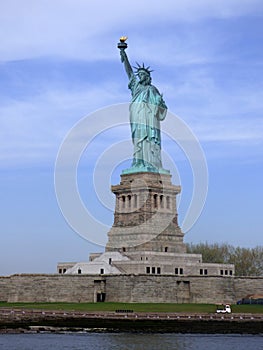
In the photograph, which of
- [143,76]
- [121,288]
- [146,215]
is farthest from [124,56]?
[121,288]

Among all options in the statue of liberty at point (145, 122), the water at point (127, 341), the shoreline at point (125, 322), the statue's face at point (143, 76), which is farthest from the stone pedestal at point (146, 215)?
the water at point (127, 341)

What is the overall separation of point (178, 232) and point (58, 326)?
2849 centimetres

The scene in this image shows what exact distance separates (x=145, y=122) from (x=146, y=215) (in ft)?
32.4

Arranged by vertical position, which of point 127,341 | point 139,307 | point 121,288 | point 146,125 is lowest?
point 127,341

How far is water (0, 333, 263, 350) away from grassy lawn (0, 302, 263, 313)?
31.7 feet

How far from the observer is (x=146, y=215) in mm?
84062

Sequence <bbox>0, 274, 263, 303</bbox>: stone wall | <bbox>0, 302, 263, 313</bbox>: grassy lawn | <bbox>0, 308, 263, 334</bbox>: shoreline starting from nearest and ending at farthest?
<bbox>0, 308, 263, 334</bbox>: shoreline < <bbox>0, 302, 263, 313</bbox>: grassy lawn < <bbox>0, 274, 263, 303</bbox>: stone wall

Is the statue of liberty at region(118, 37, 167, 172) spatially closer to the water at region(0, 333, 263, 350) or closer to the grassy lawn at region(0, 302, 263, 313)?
the grassy lawn at region(0, 302, 263, 313)

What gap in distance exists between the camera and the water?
165 ft

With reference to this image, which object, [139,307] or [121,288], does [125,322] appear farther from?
[121,288]

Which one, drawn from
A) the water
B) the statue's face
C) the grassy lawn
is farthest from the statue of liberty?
the water

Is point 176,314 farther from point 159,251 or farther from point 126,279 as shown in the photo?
point 159,251

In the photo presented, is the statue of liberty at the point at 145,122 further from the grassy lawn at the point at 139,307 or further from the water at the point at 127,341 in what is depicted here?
the water at the point at 127,341

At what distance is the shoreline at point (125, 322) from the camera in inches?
2286
